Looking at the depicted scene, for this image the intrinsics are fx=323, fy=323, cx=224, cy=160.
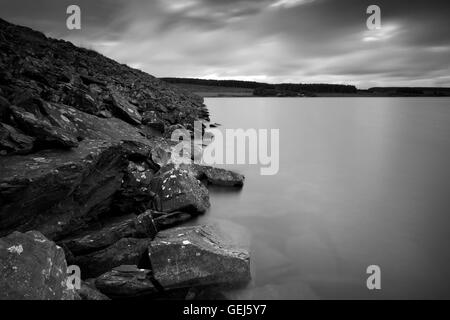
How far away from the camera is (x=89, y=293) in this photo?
674 centimetres

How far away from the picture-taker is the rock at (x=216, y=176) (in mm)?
16656

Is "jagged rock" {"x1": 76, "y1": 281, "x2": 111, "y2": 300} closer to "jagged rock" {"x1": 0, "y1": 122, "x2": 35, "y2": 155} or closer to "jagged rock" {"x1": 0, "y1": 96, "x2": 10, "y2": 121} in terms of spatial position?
"jagged rock" {"x1": 0, "y1": 122, "x2": 35, "y2": 155}

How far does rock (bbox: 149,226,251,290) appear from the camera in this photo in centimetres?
781

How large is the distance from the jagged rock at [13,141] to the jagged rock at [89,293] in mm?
3930

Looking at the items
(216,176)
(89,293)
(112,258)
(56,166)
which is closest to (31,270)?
(89,293)

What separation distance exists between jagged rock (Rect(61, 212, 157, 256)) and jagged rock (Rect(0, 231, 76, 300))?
2282mm

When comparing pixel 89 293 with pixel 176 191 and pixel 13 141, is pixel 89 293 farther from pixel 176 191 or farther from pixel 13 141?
pixel 176 191

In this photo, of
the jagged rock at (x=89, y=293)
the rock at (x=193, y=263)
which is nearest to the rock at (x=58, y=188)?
the jagged rock at (x=89, y=293)

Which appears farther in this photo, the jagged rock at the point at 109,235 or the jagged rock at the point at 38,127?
the jagged rock at the point at 38,127

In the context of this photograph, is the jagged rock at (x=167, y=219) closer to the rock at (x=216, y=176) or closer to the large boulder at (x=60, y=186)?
the large boulder at (x=60, y=186)

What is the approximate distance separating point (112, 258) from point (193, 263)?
2141 millimetres

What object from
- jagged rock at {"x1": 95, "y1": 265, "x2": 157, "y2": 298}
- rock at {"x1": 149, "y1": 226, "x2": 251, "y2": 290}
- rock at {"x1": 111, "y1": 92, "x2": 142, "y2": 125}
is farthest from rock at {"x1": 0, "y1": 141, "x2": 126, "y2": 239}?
rock at {"x1": 111, "y1": 92, "x2": 142, "y2": 125}
